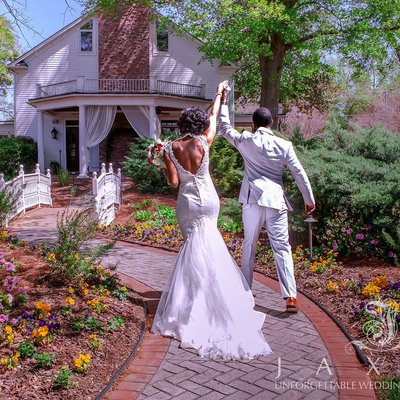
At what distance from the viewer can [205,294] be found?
4.34m

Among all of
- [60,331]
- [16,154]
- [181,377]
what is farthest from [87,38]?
[181,377]

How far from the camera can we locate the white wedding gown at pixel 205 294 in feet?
13.2

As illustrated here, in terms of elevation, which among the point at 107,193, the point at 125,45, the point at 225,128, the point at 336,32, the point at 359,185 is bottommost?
the point at 107,193

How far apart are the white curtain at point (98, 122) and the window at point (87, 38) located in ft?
13.7

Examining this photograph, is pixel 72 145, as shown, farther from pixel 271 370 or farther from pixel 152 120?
pixel 271 370

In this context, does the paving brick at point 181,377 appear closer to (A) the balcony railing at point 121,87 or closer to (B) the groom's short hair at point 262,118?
(B) the groom's short hair at point 262,118

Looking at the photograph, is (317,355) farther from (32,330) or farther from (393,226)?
(393,226)

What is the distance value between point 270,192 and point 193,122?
1.05 meters

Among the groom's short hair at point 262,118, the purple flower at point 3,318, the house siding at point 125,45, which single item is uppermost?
the house siding at point 125,45

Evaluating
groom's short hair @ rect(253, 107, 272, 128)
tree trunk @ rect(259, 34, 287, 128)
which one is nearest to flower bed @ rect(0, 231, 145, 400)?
groom's short hair @ rect(253, 107, 272, 128)

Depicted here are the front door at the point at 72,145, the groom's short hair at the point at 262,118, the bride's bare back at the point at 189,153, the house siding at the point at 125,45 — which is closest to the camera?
the bride's bare back at the point at 189,153

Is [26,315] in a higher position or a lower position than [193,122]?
lower

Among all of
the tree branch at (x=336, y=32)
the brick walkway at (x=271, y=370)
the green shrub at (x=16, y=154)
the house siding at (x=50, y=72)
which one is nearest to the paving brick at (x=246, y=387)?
the brick walkway at (x=271, y=370)

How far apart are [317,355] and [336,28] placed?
45.9 feet
